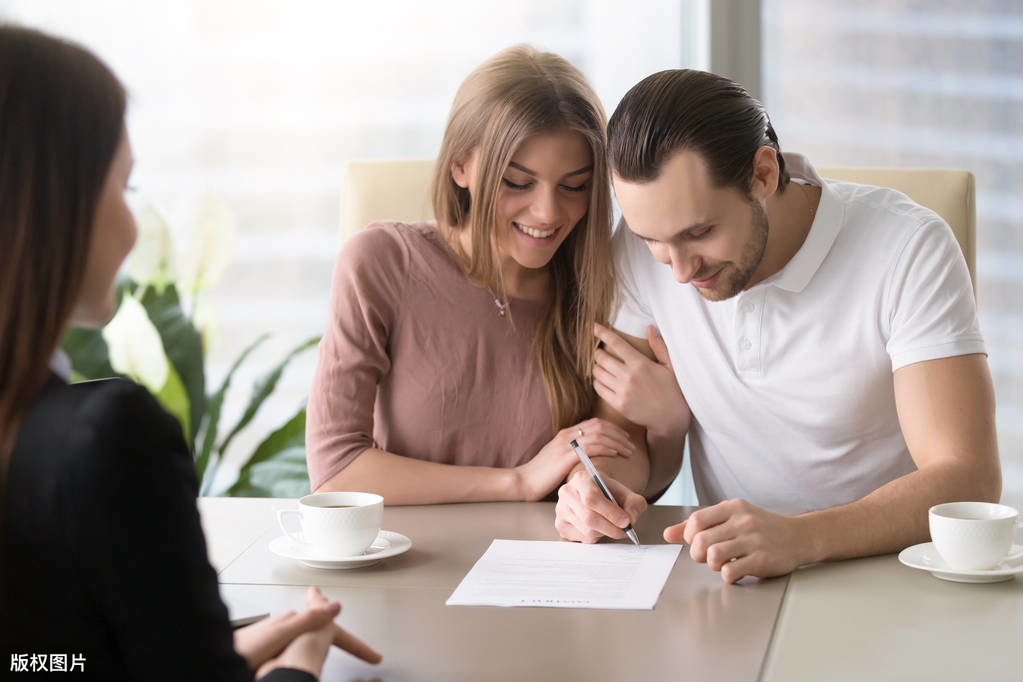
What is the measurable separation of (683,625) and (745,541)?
0.19 meters

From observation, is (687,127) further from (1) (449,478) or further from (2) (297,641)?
(2) (297,641)

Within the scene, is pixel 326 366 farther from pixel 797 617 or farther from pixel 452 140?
pixel 797 617

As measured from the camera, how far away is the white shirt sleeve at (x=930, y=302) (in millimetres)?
1496

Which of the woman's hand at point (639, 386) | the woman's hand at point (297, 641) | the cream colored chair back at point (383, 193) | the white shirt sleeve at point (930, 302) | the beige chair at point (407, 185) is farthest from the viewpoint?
the cream colored chair back at point (383, 193)

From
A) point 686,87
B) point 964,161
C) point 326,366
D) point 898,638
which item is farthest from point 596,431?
point 964,161

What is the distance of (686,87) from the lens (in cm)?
157

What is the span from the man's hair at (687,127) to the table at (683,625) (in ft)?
1.90

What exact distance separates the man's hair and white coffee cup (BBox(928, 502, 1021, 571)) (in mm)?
611

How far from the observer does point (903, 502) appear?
1331 millimetres

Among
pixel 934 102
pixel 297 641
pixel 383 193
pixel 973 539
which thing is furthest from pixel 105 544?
pixel 934 102

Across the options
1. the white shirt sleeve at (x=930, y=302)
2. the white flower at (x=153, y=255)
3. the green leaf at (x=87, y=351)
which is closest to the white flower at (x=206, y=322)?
the white flower at (x=153, y=255)

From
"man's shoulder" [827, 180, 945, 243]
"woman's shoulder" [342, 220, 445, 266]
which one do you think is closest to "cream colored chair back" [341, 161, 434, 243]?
"woman's shoulder" [342, 220, 445, 266]

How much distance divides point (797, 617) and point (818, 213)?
2.55 feet

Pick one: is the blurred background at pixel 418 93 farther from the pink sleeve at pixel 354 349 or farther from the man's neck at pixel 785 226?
the man's neck at pixel 785 226
